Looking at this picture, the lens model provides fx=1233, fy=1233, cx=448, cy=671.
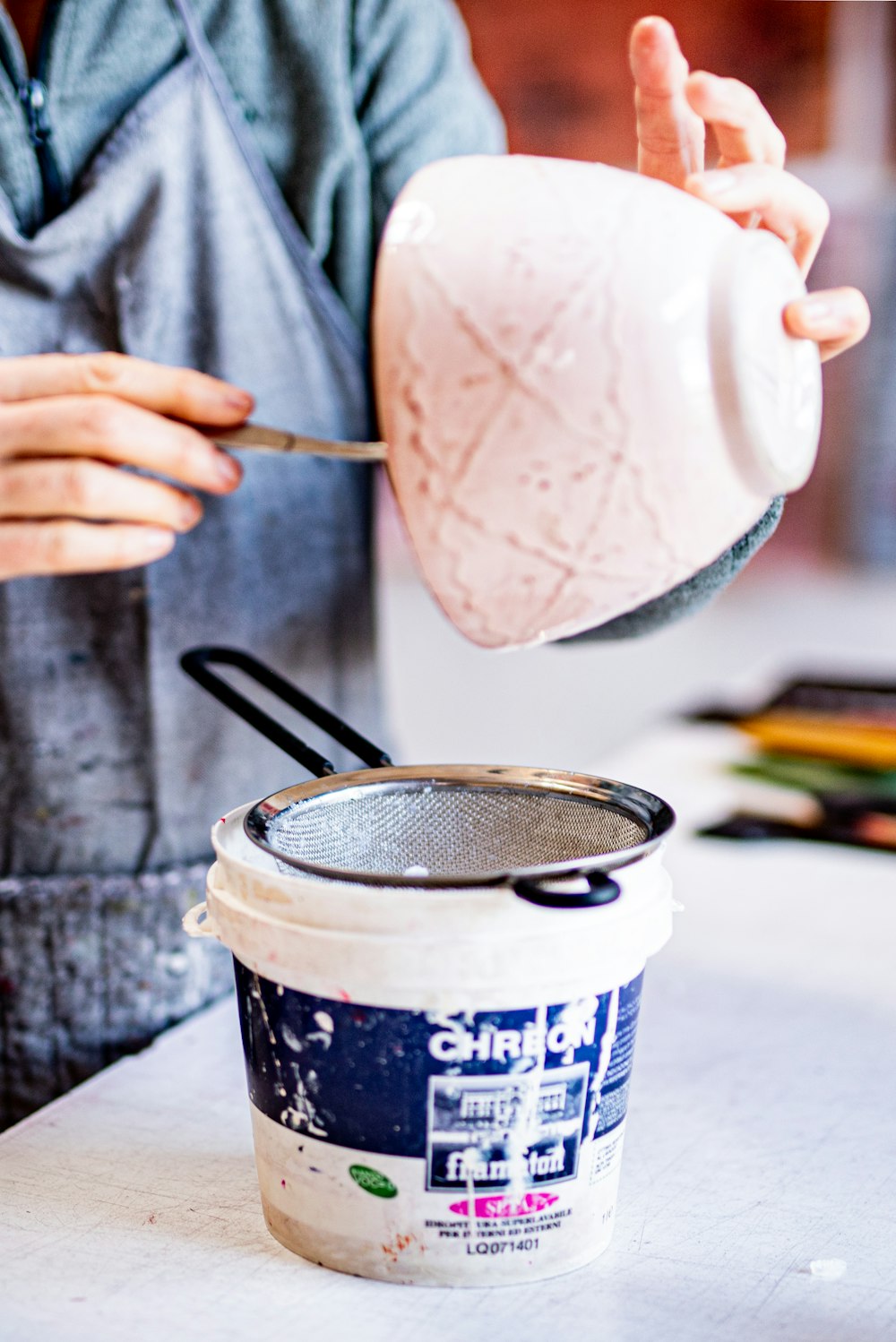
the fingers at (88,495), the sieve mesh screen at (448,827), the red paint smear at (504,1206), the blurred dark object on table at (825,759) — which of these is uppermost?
the fingers at (88,495)

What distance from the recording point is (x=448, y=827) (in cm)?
71

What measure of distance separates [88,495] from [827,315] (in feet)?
1.29

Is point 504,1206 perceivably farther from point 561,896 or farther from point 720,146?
point 720,146

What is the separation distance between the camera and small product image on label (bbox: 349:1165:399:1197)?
1.79 feet

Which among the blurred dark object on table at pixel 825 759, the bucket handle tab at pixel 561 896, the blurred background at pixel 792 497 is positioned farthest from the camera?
the blurred background at pixel 792 497

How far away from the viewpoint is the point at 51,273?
35.1 inches

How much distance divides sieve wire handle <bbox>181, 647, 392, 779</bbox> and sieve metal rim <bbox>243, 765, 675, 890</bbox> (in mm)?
12

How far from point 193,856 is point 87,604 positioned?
8.4 inches

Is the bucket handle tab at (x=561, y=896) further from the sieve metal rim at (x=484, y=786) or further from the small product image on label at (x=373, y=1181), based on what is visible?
the small product image on label at (x=373, y=1181)

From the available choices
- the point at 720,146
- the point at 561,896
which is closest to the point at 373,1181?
the point at 561,896

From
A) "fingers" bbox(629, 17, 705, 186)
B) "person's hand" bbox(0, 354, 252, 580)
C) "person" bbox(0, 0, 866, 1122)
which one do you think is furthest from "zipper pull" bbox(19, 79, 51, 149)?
"fingers" bbox(629, 17, 705, 186)

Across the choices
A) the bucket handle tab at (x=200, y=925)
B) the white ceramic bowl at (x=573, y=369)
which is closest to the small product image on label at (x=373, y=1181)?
the bucket handle tab at (x=200, y=925)

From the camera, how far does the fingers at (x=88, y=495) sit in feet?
2.21

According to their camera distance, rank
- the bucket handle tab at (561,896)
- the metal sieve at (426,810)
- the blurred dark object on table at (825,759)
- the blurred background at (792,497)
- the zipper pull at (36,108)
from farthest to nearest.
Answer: the blurred background at (792,497), the blurred dark object on table at (825,759), the zipper pull at (36,108), the metal sieve at (426,810), the bucket handle tab at (561,896)
